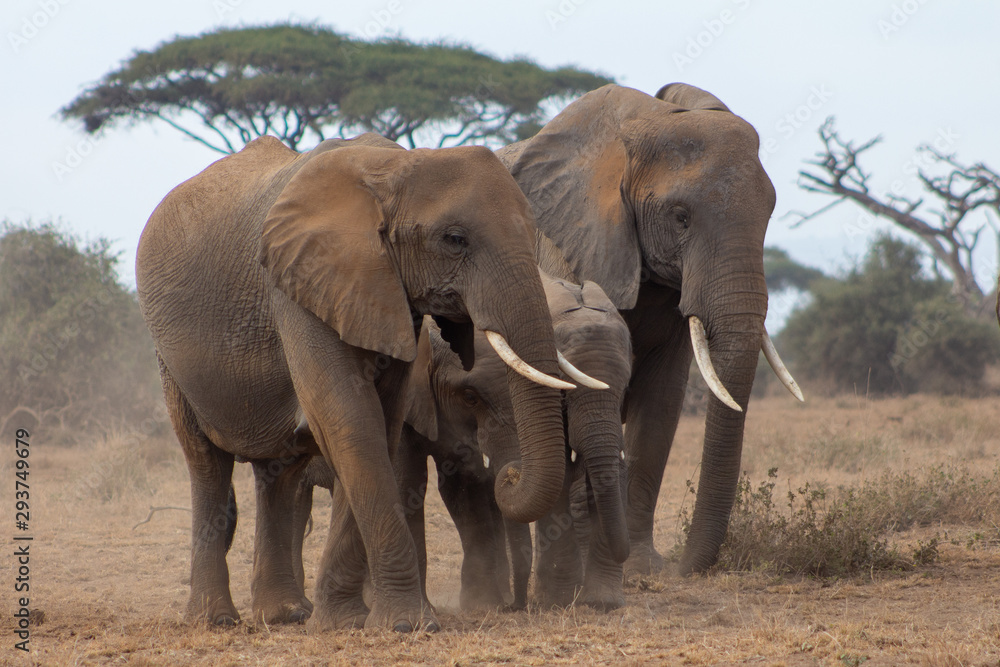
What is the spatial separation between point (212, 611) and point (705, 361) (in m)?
2.72

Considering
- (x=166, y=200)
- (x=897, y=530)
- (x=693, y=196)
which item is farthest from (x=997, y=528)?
(x=166, y=200)

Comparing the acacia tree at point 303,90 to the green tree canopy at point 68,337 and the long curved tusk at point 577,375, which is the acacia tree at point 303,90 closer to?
the green tree canopy at point 68,337

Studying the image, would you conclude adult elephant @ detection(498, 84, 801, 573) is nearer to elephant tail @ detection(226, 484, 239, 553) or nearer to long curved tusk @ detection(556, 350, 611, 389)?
long curved tusk @ detection(556, 350, 611, 389)

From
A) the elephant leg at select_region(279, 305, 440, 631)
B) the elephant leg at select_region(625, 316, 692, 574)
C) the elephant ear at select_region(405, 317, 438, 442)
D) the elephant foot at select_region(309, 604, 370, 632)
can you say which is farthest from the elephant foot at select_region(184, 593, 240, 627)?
the elephant leg at select_region(625, 316, 692, 574)

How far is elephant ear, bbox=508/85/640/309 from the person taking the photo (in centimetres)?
629

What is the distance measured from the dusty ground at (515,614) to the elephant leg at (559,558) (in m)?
0.25

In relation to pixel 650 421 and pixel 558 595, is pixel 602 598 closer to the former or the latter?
pixel 558 595

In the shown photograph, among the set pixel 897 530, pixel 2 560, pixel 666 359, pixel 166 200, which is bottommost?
pixel 2 560

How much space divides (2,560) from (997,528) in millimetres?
6383

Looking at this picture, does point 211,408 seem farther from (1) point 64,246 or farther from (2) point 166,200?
(1) point 64,246

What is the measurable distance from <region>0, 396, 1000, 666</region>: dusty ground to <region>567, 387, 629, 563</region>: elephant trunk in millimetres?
395

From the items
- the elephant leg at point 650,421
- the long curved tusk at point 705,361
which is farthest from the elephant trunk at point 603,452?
the elephant leg at point 650,421

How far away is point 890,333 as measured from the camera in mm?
22031

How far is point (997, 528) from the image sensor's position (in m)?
7.01
